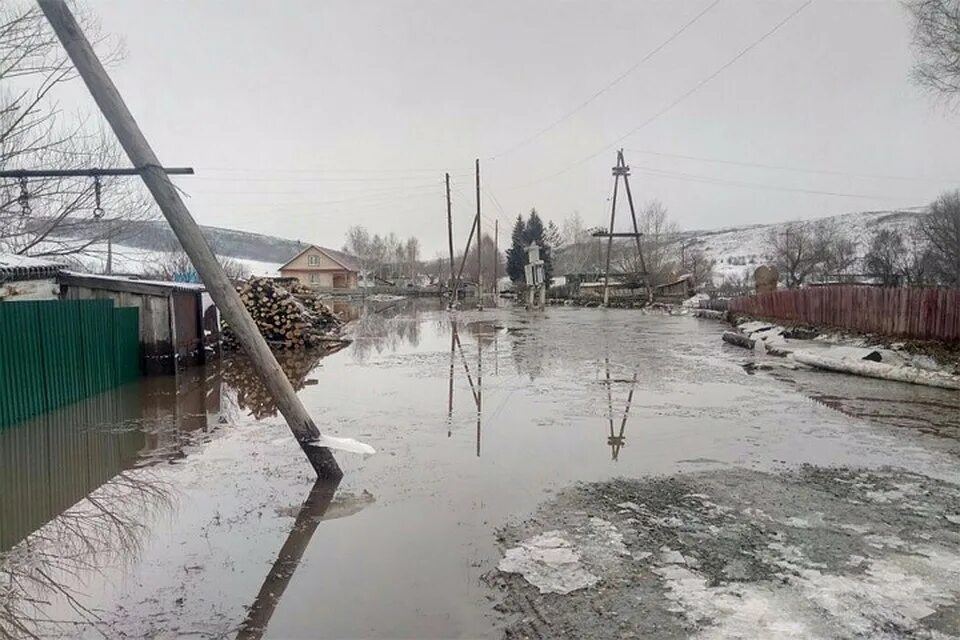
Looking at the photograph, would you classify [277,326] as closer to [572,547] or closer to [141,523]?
[141,523]

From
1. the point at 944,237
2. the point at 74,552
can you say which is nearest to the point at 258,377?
the point at 74,552

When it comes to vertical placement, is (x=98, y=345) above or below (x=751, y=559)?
above

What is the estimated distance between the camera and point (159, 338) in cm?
1210

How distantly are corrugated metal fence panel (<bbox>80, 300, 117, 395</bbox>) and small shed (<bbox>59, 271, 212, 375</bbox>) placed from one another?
1.05 m

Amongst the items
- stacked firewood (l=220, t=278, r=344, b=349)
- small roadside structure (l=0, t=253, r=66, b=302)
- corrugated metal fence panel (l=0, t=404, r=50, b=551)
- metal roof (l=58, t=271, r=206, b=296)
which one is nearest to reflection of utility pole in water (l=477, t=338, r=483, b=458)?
corrugated metal fence panel (l=0, t=404, r=50, b=551)

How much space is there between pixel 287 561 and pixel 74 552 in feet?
5.10

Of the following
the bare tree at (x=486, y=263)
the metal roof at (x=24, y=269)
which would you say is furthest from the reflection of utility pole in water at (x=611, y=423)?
the bare tree at (x=486, y=263)

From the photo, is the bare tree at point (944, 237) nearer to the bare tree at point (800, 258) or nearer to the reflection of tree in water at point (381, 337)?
the bare tree at point (800, 258)

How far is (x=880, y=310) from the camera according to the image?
1465cm

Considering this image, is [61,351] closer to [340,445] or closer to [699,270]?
[340,445]

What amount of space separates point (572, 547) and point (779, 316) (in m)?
21.4

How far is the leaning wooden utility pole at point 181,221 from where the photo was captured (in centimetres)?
496

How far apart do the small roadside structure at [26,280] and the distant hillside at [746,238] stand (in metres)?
78.8

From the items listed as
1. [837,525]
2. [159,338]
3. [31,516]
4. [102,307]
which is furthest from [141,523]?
[159,338]
